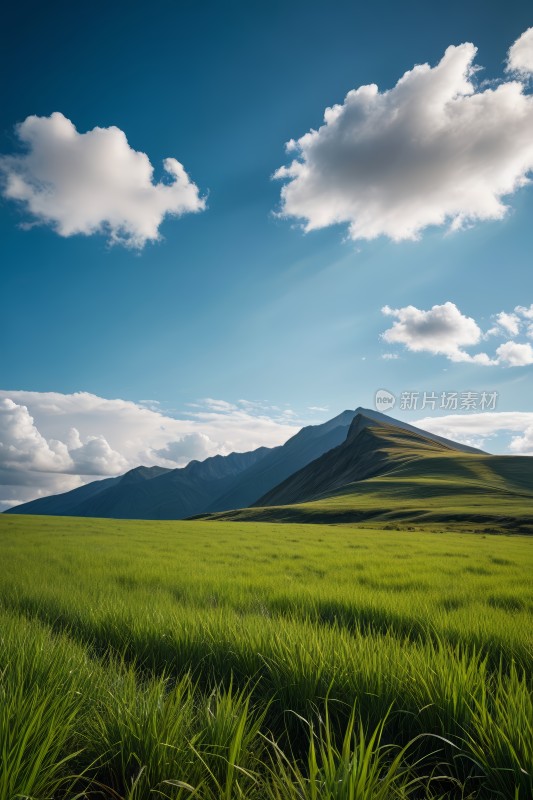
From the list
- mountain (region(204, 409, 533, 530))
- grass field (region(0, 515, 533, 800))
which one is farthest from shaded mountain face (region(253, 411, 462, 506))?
grass field (region(0, 515, 533, 800))

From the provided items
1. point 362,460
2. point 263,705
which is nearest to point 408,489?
point 362,460

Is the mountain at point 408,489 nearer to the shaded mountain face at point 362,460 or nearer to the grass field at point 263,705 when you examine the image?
the shaded mountain face at point 362,460

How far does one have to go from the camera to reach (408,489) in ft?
330

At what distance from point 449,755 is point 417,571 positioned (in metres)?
10.2

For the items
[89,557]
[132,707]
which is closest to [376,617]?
[132,707]

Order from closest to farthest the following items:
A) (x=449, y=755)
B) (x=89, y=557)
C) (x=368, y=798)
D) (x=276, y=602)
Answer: (x=368, y=798) < (x=449, y=755) < (x=276, y=602) < (x=89, y=557)

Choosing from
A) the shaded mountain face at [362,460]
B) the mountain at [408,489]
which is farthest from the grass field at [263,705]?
the shaded mountain face at [362,460]

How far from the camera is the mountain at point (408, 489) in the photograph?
67562 mm

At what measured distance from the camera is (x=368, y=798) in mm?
1698

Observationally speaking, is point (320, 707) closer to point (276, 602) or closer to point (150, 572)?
point (276, 602)

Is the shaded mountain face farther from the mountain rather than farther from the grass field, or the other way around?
the grass field

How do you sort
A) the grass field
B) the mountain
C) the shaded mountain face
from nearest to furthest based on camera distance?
the grass field, the mountain, the shaded mountain face

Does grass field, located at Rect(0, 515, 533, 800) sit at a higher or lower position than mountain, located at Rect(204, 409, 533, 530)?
higher

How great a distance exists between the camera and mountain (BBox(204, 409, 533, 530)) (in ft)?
222
